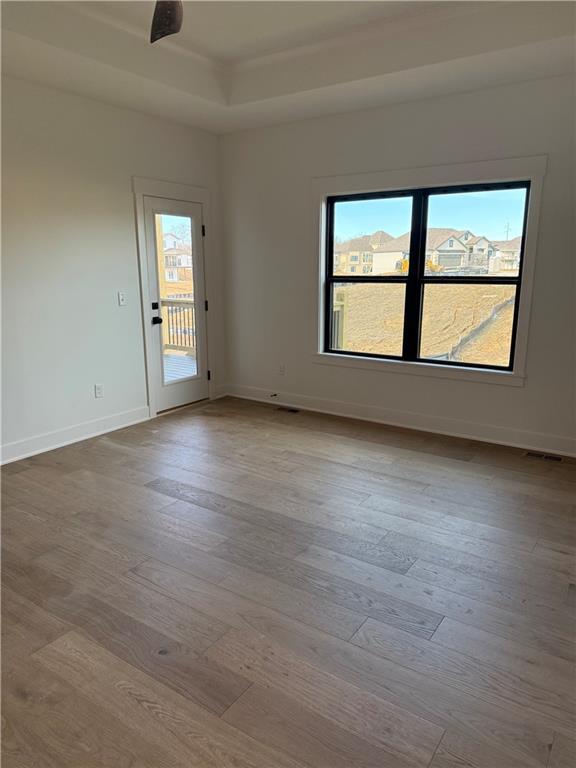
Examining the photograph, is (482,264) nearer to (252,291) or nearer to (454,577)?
(252,291)

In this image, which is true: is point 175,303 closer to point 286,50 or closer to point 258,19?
point 286,50

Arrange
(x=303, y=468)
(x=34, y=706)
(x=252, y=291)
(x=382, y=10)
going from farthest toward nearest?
1. (x=252, y=291)
2. (x=303, y=468)
3. (x=382, y=10)
4. (x=34, y=706)

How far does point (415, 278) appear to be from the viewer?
443cm

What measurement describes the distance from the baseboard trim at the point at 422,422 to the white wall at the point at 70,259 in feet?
4.54

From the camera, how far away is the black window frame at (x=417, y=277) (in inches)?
157

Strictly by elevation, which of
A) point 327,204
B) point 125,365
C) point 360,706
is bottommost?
point 360,706

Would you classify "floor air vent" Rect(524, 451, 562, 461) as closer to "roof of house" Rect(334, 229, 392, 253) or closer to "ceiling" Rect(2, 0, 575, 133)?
"roof of house" Rect(334, 229, 392, 253)

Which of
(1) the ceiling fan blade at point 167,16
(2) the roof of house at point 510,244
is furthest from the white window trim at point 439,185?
(1) the ceiling fan blade at point 167,16

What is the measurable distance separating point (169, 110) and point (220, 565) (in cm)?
383

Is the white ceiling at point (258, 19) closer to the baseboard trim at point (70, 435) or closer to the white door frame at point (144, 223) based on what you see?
the white door frame at point (144, 223)

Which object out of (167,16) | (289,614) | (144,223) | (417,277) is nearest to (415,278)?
(417,277)

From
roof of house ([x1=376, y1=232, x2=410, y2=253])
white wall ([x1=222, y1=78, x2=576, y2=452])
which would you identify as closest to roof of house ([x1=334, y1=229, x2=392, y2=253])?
roof of house ([x1=376, y1=232, x2=410, y2=253])

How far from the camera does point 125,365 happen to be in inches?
182

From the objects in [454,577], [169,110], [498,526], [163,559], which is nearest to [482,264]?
[498,526]
